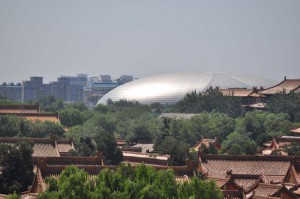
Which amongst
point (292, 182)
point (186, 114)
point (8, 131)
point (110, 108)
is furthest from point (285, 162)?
point (110, 108)

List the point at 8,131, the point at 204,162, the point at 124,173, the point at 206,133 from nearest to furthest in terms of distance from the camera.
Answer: the point at 124,173
the point at 204,162
the point at 8,131
the point at 206,133

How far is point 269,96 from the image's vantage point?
4013 inches

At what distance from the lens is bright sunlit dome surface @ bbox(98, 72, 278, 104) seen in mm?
140250

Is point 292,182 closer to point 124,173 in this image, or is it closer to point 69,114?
point 124,173

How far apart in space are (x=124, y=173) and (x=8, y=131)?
122 feet

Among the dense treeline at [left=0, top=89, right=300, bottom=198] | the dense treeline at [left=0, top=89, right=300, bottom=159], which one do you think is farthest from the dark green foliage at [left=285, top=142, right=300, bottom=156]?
the dense treeline at [left=0, top=89, right=300, bottom=159]

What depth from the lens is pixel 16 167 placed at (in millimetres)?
41531

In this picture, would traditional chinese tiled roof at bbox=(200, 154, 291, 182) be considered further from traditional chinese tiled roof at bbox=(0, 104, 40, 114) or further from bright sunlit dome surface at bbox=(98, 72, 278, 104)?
bright sunlit dome surface at bbox=(98, 72, 278, 104)

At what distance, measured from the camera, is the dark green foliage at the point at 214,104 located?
101m

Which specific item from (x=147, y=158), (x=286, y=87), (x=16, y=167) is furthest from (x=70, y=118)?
(x=16, y=167)

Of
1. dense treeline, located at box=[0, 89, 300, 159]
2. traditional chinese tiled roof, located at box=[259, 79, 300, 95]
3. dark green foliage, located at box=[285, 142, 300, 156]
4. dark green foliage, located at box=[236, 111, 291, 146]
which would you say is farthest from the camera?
traditional chinese tiled roof, located at box=[259, 79, 300, 95]

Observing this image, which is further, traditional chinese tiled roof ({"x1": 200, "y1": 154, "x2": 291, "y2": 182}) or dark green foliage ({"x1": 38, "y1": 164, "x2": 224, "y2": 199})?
traditional chinese tiled roof ({"x1": 200, "y1": 154, "x2": 291, "y2": 182})

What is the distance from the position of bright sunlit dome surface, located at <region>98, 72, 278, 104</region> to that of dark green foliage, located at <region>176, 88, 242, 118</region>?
3018cm

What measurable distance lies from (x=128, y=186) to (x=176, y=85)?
113m
